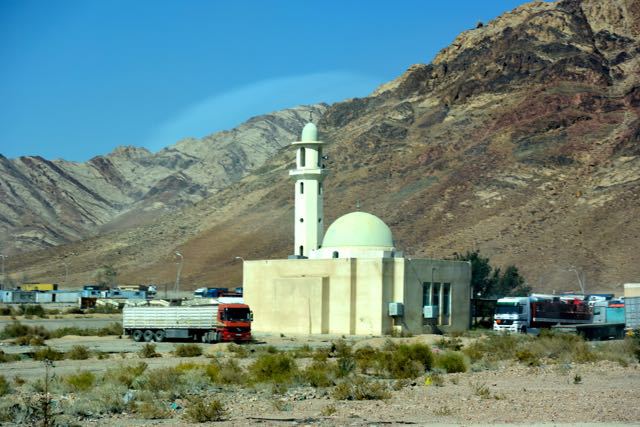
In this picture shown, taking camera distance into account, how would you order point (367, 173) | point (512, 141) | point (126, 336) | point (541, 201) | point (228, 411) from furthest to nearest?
point (367, 173)
point (512, 141)
point (541, 201)
point (126, 336)
point (228, 411)

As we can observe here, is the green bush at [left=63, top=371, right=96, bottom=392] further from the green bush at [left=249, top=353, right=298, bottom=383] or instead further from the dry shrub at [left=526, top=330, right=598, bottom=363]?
the dry shrub at [left=526, top=330, right=598, bottom=363]

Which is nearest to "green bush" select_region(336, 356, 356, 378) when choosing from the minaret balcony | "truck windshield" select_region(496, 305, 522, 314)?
"truck windshield" select_region(496, 305, 522, 314)

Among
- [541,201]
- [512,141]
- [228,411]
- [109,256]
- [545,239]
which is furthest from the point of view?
[109,256]

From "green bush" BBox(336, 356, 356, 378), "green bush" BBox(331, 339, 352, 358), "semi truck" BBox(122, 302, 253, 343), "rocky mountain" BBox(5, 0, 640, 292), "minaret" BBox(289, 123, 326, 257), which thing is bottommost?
"green bush" BBox(336, 356, 356, 378)

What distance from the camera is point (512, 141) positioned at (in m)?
122

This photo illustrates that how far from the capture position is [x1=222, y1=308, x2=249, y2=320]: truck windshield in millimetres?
49781

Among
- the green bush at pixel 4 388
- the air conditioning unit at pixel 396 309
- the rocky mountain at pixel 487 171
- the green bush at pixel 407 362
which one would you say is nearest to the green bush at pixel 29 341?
the air conditioning unit at pixel 396 309

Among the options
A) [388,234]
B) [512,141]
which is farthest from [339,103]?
[388,234]

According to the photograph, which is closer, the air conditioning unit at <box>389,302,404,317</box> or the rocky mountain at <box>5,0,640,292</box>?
the air conditioning unit at <box>389,302,404,317</box>

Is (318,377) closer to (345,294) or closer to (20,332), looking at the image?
(345,294)

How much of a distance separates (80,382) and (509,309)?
3802cm

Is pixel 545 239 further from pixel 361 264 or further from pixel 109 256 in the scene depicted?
pixel 109 256

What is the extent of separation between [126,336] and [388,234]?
48.6 ft

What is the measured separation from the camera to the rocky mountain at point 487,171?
103m
